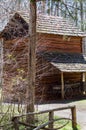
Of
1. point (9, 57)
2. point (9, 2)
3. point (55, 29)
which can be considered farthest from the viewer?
point (55, 29)

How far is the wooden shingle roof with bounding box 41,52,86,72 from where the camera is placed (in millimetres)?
24062

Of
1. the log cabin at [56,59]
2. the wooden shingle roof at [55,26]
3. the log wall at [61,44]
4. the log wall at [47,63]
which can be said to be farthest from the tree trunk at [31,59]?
the log wall at [61,44]

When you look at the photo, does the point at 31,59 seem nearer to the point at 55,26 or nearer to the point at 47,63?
the point at 47,63

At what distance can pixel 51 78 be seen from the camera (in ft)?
84.1

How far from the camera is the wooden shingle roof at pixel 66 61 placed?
2406 cm

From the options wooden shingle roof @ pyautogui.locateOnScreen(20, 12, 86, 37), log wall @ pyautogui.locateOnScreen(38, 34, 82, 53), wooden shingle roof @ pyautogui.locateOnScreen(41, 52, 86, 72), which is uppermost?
wooden shingle roof @ pyautogui.locateOnScreen(20, 12, 86, 37)

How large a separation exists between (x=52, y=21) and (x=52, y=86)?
6267 millimetres

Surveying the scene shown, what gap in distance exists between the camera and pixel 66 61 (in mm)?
25547

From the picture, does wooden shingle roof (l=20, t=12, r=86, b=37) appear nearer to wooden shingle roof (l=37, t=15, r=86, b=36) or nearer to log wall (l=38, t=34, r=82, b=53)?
wooden shingle roof (l=37, t=15, r=86, b=36)

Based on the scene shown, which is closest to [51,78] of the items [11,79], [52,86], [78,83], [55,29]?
[52,86]

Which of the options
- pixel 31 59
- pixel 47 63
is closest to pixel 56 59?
pixel 47 63

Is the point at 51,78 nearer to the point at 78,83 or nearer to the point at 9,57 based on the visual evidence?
the point at 78,83

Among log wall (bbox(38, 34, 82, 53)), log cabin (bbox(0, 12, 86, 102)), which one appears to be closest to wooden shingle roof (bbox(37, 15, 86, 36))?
log cabin (bbox(0, 12, 86, 102))

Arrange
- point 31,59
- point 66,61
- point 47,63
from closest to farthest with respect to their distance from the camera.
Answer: point 31,59
point 47,63
point 66,61
